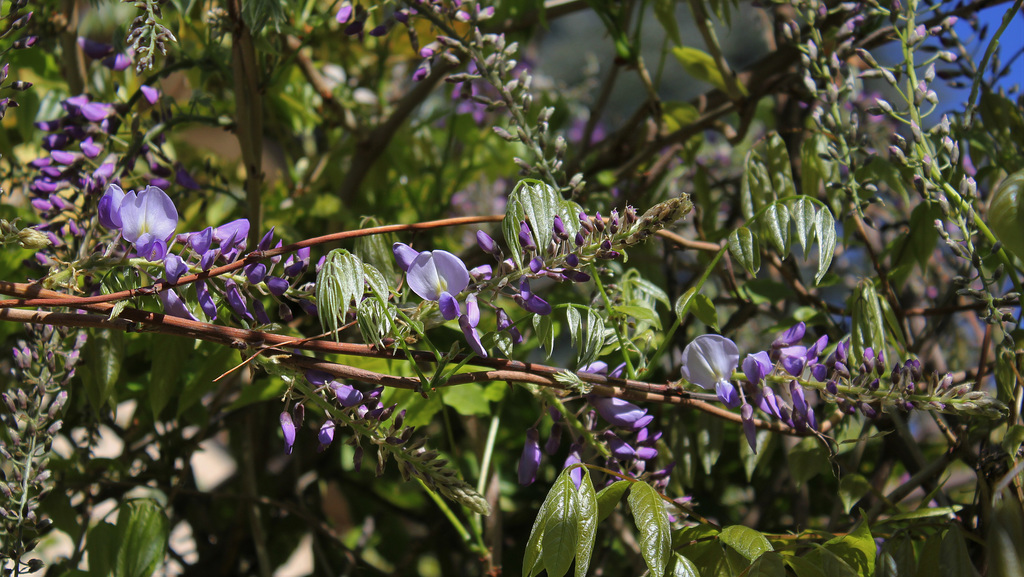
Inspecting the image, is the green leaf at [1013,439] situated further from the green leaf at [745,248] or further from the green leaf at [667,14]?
the green leaf at [667,14]

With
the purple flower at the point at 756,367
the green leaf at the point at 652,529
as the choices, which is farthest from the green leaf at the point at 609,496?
the purple flower at the point at 756,367

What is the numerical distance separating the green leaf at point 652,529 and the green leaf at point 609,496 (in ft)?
0.06

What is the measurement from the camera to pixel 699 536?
564 millimetres

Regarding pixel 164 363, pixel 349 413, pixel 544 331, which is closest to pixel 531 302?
pixel 544 331

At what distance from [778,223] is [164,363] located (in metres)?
0.56

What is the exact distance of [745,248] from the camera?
554 mm

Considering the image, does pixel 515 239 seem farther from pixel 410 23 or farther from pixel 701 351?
pixel 410 23

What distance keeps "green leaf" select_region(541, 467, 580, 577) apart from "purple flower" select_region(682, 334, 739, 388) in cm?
12

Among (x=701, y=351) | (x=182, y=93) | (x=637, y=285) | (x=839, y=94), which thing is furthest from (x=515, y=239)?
(x=182, y=93)

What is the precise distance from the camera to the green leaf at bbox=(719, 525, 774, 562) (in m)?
0.51

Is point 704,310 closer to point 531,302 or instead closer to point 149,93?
point 531,302

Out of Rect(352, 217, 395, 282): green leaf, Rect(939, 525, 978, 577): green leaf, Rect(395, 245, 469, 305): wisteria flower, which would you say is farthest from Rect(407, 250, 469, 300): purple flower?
Rect(939, 525, 978, 577): green leaf

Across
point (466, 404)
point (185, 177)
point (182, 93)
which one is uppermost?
point (182, 93)

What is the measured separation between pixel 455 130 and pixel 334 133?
20cm
